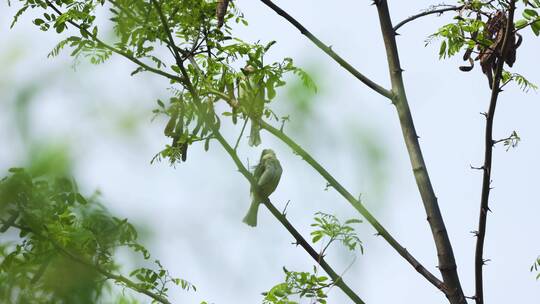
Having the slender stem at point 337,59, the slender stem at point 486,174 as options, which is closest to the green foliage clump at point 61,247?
the slender stem at point 337,59

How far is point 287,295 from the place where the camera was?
4820 mm

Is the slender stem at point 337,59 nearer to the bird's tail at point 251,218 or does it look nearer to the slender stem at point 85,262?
the bird's tail at point 251,218

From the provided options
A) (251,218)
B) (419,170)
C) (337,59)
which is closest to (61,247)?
(251,218)

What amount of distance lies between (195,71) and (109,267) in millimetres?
3479

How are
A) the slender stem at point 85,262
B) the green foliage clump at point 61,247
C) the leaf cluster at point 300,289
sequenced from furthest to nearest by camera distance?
the leaf cluster at point 300,289 < the slender stem at point 85,262 < the green foliage clump at point 61,247

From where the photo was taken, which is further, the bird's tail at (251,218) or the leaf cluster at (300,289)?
the leaf cluster at (300,289)

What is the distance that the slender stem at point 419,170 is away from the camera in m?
5.12

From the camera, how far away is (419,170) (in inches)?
207

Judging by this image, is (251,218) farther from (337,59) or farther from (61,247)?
(337,59)

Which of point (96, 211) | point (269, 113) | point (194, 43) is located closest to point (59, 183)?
point (96, 211)

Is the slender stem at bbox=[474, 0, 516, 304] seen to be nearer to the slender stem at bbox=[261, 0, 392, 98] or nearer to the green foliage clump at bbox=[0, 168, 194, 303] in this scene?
the slender stem at bbox=[261, 0, 392, 98]

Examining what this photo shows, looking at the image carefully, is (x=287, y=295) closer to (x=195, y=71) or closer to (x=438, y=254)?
(x=438, y=254)

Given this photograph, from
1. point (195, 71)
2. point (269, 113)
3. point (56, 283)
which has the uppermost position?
point (195, 71)

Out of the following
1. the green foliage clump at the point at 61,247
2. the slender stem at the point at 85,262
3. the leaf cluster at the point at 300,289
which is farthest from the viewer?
the leaf cluster at the point at 300,289
